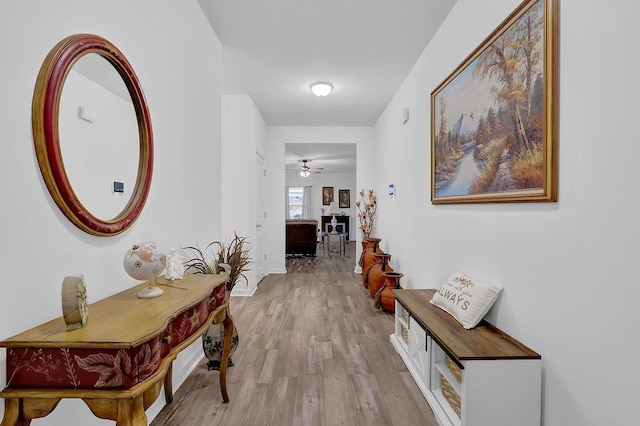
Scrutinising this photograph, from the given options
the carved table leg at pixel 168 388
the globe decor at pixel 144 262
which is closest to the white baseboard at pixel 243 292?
the carved table leg at pixel 168 388

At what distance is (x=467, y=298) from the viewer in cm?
198

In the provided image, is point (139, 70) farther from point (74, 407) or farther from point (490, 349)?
point (490, 349)

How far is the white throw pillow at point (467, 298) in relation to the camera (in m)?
1.87

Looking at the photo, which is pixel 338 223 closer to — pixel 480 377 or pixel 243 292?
pixel 243 292

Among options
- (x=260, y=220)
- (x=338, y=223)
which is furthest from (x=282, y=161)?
(x=338, y=223)

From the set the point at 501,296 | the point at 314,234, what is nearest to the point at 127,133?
the point at 501,296

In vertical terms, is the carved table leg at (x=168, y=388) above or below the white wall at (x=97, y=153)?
below

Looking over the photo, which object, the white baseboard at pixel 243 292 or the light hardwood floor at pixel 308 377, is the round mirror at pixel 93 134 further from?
the white baseboard at pixel 243 292

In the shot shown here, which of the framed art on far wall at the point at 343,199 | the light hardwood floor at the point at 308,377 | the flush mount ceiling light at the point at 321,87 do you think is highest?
the flush mount ceiling light at the point at 321,87

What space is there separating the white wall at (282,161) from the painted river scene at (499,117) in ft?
11.3

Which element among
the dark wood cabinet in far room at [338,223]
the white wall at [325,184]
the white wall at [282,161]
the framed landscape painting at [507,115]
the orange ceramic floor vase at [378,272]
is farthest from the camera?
the white wall at [325,184]

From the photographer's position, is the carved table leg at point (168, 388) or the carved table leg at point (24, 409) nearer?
the carved table leg at point (24, 409)

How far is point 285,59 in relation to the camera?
3.43 m

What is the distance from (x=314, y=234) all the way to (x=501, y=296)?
6.24 meters
